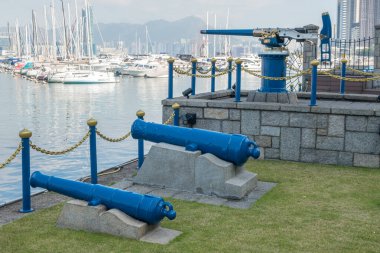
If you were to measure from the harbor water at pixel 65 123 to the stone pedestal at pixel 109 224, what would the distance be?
8.15 feet

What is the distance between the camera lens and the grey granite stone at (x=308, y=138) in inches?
421

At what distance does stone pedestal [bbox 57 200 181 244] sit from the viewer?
20.8 feet

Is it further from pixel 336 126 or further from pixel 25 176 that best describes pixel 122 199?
pixel 336 126

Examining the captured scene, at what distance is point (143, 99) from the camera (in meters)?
49.6

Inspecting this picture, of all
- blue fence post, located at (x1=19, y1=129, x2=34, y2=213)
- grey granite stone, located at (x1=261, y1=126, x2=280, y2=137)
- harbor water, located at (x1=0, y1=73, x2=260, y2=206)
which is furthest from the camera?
harbor water, located at (x1=0, y1=73, x2=260, y2=206)

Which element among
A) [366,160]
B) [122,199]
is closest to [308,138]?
[366,160]

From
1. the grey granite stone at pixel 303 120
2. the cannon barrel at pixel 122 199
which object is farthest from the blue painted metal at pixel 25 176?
the grey granite stone at pixel 303 120

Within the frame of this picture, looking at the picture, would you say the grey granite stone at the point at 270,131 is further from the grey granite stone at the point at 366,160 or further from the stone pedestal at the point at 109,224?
the stone pedestal at the point at 109,224

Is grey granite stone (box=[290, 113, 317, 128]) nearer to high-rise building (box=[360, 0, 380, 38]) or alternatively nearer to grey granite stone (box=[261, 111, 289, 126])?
grey granite stone (box=[261, 111, 289, 126])

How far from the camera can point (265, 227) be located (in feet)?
22.3

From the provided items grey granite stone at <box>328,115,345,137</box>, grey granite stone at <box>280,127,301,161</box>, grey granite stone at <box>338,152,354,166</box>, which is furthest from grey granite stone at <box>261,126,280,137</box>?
grey granite stone at <box>338,152,354,166</box>

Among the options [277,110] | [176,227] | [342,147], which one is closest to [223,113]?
[277,110]

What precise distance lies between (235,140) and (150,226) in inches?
88.5

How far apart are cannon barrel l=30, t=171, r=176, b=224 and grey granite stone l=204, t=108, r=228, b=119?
17.0 ft
